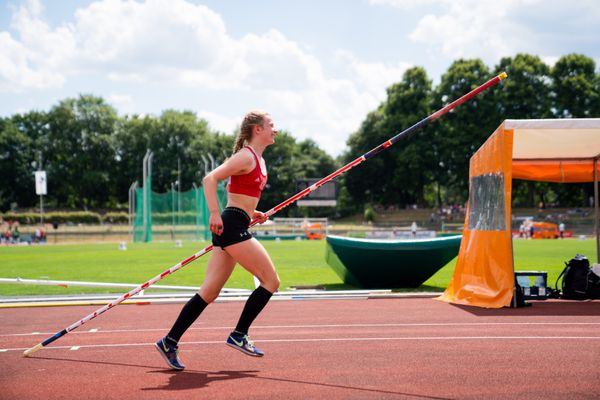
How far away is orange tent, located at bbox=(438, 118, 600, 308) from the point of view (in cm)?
962

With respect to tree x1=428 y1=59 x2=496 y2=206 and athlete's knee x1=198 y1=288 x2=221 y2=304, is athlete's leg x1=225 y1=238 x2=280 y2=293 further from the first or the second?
tree x1=428 y1=59 x2=496 y2=206

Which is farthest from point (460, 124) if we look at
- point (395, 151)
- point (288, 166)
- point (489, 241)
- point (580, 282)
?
point (489, 241)

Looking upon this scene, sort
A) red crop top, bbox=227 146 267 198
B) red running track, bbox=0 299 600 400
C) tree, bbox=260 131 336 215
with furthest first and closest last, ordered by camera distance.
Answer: tree, bbox=260 131 336 215, red crop top, bbox=227 146 267 198, red running track, bbox=0 299 600 400

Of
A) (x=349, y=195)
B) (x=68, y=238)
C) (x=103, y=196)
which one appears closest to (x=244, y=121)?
(x=68, y=238)

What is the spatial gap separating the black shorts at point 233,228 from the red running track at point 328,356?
106 centimetres

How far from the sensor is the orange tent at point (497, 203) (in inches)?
379

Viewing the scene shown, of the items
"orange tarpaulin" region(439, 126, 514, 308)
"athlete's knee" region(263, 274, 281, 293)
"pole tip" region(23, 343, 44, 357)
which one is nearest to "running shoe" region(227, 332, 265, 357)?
"athlete's knee" region(263, 274, 281, 293)

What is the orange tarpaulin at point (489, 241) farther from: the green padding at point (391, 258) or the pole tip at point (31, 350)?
the pole tip at point (31, 350)

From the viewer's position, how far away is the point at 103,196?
3420 inches

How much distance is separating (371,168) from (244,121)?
74.8 meters

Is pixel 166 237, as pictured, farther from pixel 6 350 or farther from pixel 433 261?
pixel 6 350

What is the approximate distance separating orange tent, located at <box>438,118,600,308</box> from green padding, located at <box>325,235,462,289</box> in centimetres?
119

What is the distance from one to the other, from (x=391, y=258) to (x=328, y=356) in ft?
21.4

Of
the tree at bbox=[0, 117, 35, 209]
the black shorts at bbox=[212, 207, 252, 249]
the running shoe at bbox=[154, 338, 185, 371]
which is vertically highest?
the tree at bbox=[0, 117, 35, 209]
